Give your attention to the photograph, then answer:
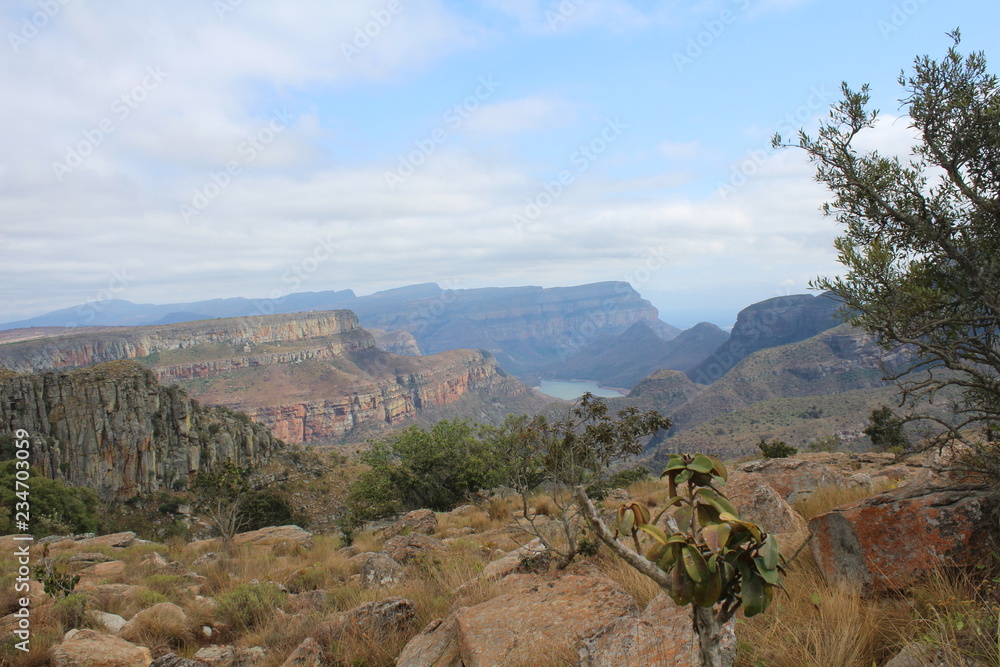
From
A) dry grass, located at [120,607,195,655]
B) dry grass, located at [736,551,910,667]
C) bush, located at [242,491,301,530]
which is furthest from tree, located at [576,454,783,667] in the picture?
bush, located at [242,491,301,530]

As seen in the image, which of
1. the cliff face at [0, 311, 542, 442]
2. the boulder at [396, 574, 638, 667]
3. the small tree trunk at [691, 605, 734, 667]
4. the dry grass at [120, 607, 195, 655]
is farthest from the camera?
the cliff face at [0, 311, 542, 442]

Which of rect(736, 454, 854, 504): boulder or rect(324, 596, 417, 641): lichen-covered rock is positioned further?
rect(736, 454, 854, 504): boulder

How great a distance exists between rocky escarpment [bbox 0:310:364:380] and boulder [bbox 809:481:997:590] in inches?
4584

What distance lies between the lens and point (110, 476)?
36.8 m

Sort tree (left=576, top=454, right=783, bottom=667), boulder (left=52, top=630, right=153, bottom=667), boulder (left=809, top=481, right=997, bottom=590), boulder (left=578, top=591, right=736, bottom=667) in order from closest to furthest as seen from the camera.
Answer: tree (left=576, top=454, right=783, bottom=667) → boulder (left=578, top=591, right=736, bottom=667) → boulder (left=809, top=481, right=997, bottom=590) → boulder (left=52, top=630, right=153, bottom=667)

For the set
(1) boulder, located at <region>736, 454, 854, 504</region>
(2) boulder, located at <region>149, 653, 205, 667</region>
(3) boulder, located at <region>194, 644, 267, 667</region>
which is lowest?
(1) boulder, located at <region>736, 454, 854, 504</region>

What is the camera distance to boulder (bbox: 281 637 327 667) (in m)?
4.00

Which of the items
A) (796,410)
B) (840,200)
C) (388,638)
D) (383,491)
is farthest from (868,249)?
(796,410)

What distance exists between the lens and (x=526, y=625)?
11.6 ft

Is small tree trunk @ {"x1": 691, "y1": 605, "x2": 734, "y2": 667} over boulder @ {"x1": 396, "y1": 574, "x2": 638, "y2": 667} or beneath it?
over

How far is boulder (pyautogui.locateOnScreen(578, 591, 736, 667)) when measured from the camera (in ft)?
9.32

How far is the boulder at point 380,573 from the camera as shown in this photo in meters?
6.30

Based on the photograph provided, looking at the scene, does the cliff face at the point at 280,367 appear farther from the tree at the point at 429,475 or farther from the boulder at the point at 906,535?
the boulder at the point at 906,535

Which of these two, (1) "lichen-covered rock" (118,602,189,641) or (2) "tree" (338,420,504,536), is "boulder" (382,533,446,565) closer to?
(1) "lichen-covered rock" (118,602,189,641)
